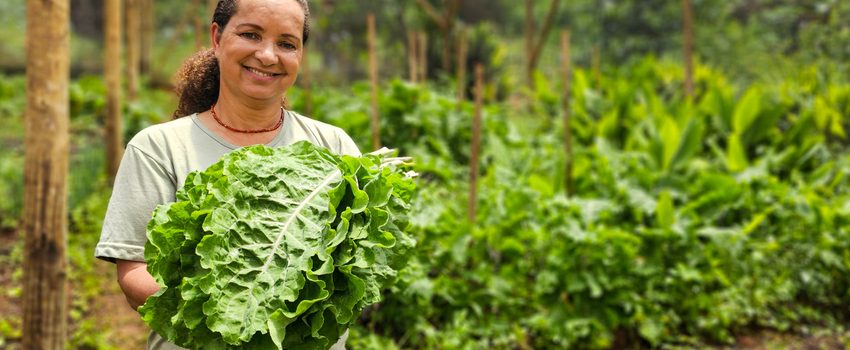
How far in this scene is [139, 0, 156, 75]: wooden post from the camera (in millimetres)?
13711

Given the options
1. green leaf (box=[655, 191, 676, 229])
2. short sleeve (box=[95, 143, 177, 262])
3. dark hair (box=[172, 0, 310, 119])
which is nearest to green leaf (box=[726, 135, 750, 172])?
green leaf (box=[655, 191, 676, 229])

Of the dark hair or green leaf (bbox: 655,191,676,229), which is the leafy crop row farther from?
the dark hair

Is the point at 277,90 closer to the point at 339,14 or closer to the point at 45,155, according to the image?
the point at 45,155

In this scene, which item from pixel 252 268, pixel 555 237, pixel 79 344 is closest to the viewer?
pixel 252 268

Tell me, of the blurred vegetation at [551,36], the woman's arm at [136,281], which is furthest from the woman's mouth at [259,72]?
the blurred vegetation at [551,36]

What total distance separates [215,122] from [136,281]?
406 millimetres

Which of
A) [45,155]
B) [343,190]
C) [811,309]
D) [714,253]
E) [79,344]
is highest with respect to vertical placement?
[343,190]

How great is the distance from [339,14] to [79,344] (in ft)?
41.0

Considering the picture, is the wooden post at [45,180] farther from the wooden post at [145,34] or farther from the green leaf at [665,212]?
the wooden post at [145,34]

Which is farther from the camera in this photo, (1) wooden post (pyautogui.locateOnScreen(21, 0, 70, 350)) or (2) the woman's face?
(1) wooden post (pyautogui.locateOnScreen(21, 0, 70, 350))

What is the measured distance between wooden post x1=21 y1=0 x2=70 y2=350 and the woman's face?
76.6 inches

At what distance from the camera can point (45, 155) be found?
10.9 feet

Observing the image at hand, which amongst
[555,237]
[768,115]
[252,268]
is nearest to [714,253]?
[555,237]

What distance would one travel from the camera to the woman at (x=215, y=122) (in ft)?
5.16
